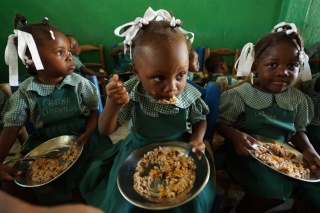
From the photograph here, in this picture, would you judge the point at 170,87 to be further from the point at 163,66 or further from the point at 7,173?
the point at 7,173

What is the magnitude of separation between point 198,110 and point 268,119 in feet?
1.32

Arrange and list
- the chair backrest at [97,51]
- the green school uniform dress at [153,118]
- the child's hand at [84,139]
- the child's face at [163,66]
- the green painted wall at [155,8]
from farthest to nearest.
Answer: the chair backrest at [97,51]
the green painted wall at [155,8]
the child's hand at [84,139]
the green school uniform dress at [153,118]
the child's face at [163,66]

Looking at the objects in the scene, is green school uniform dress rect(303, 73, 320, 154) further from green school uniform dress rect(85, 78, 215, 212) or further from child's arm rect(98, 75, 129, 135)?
child's arm rect(98, 75, 129, 135)

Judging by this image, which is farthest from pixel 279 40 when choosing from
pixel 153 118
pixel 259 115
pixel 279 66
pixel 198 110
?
pixel 153 118

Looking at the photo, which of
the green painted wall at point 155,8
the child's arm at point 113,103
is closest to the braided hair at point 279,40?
the child's arm at point 113,103

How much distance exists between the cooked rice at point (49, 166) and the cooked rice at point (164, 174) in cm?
37

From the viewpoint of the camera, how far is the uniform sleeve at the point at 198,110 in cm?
105

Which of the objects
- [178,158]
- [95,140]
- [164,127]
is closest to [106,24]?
[95,140]

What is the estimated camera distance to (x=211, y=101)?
3.50ft

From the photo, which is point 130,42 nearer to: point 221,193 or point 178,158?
point 178,158

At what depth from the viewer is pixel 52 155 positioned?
3.39 feet

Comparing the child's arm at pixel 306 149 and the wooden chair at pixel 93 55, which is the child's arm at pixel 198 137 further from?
the wooden chair at pixel 93 55

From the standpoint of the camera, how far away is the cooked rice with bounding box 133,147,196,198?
77 centimetres

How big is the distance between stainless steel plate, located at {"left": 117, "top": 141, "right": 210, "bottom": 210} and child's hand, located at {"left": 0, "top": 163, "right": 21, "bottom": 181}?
502 mm
